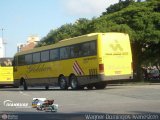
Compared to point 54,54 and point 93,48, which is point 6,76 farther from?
point 93,48

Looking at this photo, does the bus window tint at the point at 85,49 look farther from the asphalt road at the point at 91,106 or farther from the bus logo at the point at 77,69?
the asphalt road at the point at 91,106

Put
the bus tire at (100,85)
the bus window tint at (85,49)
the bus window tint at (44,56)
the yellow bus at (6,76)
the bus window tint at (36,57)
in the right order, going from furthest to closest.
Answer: the yellow bus at (6,76), the bus window tint at (36,57), the bus window tint at (44,56), the bus tire at (100,85), the bus window tint at (85,49)

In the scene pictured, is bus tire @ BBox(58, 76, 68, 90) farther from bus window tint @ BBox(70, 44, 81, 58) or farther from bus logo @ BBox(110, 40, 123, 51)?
bus logo @ BBox(110, 40, 123, 51)

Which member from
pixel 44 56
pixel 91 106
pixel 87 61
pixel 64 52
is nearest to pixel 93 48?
pixel 87 61

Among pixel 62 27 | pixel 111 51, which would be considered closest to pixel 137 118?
pixel 111 51

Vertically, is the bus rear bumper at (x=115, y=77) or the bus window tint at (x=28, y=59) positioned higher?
the bus window tint at (x=28, y=59)

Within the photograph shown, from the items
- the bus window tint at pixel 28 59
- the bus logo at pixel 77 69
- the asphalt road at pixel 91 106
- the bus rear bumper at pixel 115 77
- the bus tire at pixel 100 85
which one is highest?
the bus window tint at pixel 28 59

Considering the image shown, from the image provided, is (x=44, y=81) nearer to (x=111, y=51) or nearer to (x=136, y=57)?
(x=111, y=51)

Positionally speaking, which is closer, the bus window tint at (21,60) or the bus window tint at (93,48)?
the bus window tint at (93,48)

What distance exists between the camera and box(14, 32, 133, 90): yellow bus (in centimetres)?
2777

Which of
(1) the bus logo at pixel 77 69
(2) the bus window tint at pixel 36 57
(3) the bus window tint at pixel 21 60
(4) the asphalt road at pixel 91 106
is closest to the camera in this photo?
(4) the asphalt road at pixel 91 106

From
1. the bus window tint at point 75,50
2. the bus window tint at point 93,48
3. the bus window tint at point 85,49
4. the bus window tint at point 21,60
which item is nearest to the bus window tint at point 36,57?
the bus window tint at point 21,60

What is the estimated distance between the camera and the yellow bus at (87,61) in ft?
91.1

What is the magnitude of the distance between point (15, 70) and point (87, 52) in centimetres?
1189
